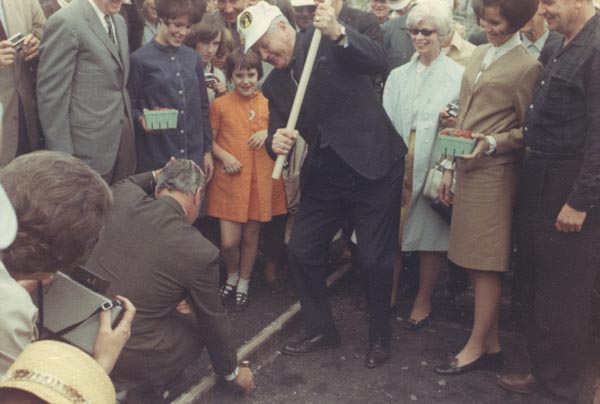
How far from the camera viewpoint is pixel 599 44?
391cm

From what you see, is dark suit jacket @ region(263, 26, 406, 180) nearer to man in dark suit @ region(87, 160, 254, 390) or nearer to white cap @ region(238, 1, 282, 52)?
white cap @ region(238, 1, 282, 52)

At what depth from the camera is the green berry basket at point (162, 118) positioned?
4.88m

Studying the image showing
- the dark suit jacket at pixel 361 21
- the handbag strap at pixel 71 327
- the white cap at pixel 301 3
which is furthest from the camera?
the dark suit jacket at pixel 361 21

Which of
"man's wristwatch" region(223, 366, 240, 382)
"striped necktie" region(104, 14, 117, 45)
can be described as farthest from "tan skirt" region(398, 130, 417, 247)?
"striped necktie" region(104, 14, 117, 45)

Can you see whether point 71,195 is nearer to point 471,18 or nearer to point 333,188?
point 333,188

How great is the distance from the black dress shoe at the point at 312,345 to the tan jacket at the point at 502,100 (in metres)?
1.41

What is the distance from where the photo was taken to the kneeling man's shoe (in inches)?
179

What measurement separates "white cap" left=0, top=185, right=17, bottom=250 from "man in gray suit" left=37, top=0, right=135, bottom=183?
3128mm

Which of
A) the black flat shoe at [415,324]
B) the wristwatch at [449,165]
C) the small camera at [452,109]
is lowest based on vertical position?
the black flat shoe at [415,324]

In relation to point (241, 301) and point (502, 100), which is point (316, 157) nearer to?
point (502, 100)

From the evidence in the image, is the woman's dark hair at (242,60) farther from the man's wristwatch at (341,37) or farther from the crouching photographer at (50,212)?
the crouching photographer at (50,212)

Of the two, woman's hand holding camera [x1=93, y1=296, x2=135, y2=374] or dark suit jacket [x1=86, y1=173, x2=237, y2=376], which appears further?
dark suit jacket [x1=86, y1=173, x2=237, y2=376]

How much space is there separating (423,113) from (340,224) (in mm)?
907

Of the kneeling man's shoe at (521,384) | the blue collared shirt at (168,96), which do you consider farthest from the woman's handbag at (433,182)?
the blue collared shirt at (168,96)
